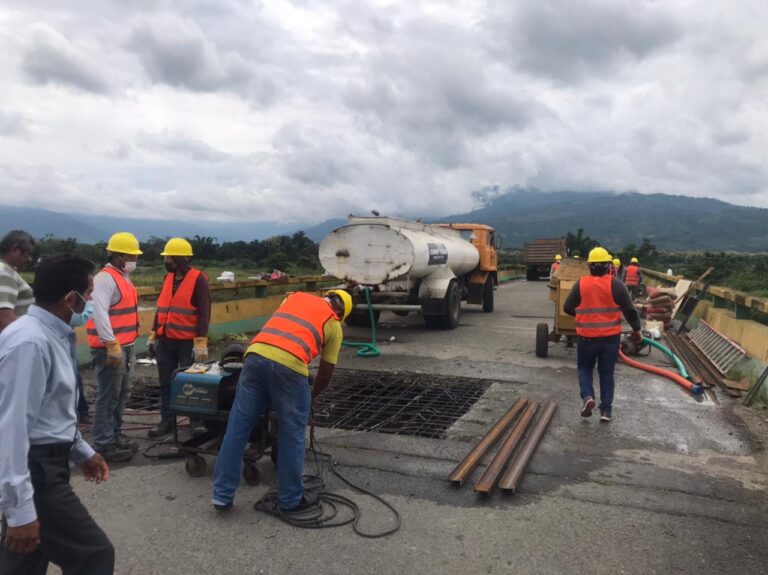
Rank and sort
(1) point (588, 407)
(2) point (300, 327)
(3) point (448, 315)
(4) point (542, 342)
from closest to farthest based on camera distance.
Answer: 1. (2) point (300, 327)
2. (1) point (588, 407)
3. (4) point (542, 342)
4. (3) point (448, 315)

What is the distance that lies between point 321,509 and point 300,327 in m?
1.22

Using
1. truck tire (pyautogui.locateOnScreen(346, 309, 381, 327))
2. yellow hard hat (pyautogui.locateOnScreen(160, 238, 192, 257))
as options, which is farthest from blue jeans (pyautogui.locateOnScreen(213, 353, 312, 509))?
truck tire (pyautogui.locateOnScreen(346, 309, 381, 327))

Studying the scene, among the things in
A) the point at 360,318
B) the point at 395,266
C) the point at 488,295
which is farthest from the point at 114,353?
the point at 488,295

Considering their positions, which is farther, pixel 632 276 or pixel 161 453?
pixel 632 276

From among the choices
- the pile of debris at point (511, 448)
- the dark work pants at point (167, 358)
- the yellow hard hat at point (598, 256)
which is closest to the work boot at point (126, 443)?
the dark work pants at point (167, 358)

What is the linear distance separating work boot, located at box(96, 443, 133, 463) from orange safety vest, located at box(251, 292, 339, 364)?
1719 millimetres

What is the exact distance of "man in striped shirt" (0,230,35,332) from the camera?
4.40 meters

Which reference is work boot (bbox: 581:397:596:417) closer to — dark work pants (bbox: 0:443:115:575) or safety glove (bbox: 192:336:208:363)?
safety glove (bbox: 192:336:208:363)

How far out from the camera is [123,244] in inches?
197

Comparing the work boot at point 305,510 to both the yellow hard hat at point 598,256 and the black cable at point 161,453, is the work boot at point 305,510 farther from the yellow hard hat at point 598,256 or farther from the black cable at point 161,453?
the yellow hard hat at point 598,256

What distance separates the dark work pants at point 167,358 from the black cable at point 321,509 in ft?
6.04

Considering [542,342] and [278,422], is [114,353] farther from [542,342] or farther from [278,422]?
[542,342]

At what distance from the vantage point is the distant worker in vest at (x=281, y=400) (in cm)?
383

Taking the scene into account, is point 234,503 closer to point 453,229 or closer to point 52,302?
point 52,302
